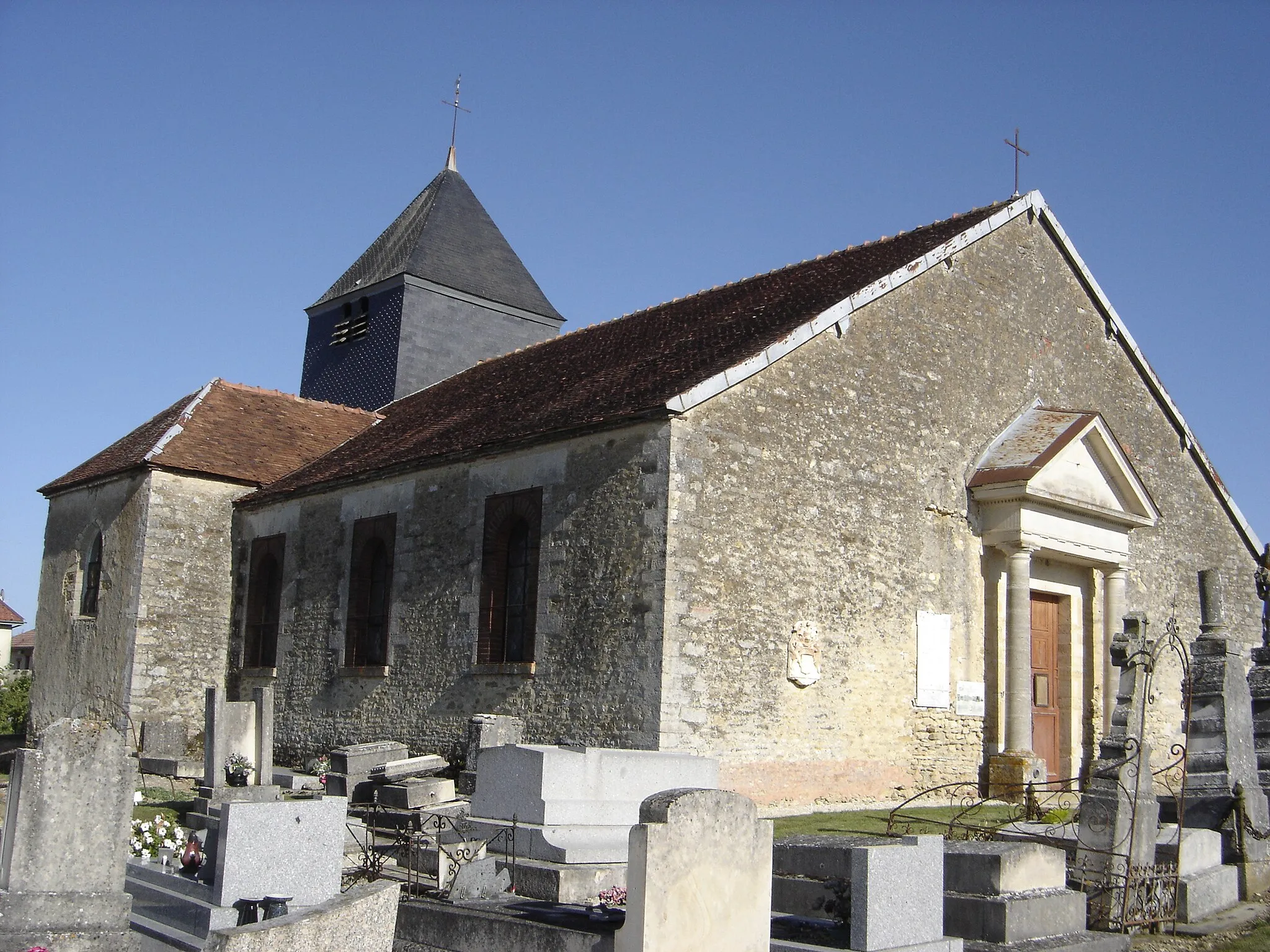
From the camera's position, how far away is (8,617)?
184ft

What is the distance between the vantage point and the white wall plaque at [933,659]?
1593 cm

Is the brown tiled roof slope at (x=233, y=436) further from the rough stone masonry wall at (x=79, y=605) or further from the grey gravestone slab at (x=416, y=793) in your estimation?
the grey gravestone slab at (x=416, y=793)

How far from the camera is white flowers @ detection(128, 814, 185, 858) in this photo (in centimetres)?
1006

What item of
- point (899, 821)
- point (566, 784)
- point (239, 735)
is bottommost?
point (899, 821)

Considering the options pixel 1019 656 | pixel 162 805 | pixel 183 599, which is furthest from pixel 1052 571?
pixel 183 599

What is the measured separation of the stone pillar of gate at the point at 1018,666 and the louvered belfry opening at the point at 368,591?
8526 millimetres

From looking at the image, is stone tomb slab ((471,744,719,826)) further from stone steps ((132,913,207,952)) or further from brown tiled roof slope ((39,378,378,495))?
brown tiled roof slope ((39,378,378,495))

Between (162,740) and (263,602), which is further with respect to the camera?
(263,602)

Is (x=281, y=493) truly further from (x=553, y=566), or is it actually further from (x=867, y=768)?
(x=867, y=768)

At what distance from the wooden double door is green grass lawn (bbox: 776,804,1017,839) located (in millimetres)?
2526

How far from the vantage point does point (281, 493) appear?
2006 centimetres

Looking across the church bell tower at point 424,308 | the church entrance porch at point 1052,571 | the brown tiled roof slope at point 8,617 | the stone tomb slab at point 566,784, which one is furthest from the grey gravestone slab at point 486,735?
the brown tiled roof slope at point 8,617

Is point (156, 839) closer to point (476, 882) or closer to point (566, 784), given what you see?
point (476, 882)

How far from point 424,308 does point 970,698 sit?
47.2 ft
